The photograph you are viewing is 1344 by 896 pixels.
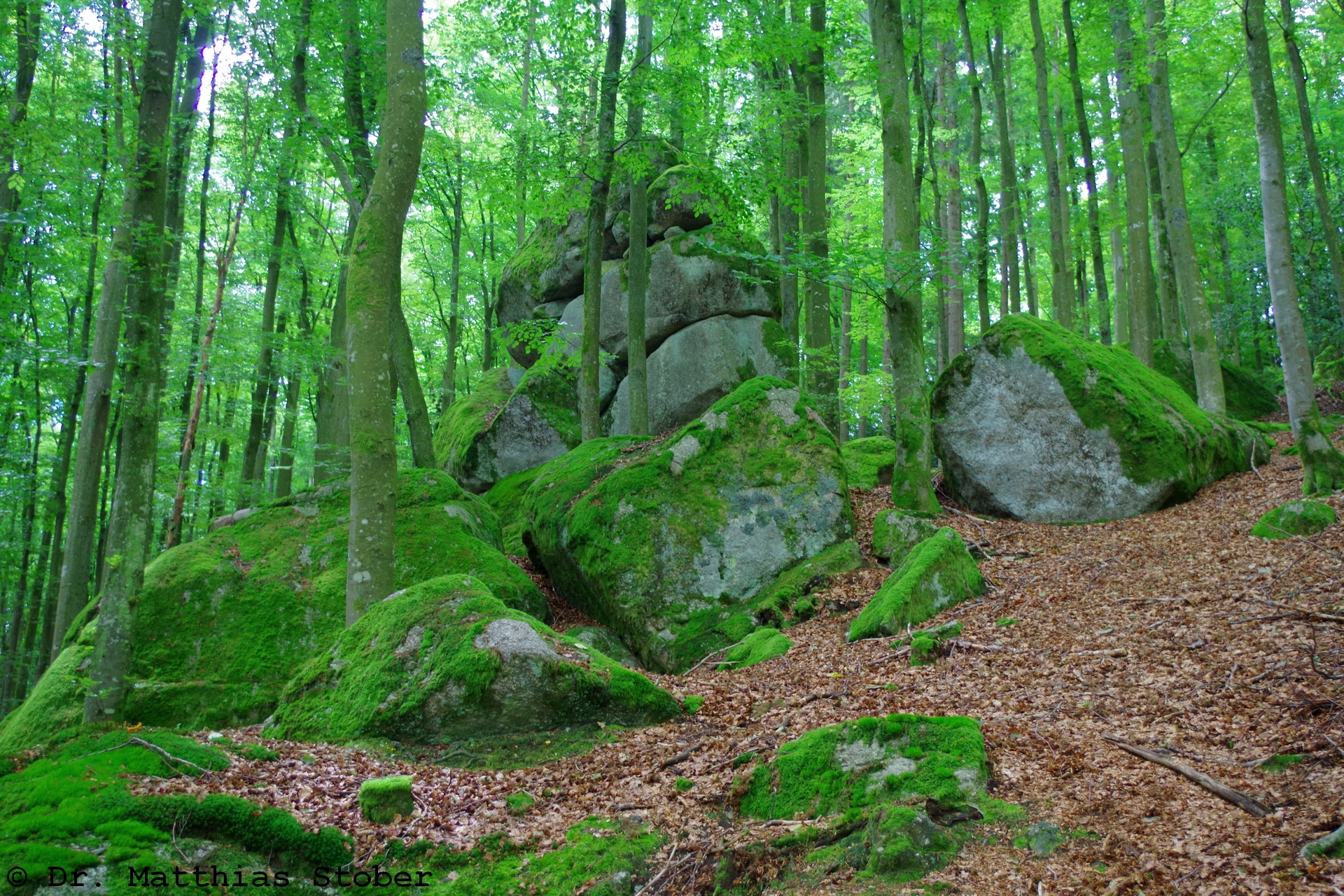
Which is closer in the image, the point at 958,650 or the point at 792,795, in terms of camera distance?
the point at 792,795

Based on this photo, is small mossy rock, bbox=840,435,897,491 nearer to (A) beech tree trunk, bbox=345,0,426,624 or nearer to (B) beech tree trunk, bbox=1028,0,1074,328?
(B) beech tree trunk, bbox=1028,0,1074,328

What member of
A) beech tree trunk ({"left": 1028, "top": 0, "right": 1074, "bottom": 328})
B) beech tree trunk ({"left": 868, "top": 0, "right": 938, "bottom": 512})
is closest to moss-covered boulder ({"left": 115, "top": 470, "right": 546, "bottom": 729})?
beech tree trunk ({"left": 868, "top": 0, "right": 938, "bottom": 512})

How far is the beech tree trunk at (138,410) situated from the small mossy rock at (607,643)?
428 centimetres

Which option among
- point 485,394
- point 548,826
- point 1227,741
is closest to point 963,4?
point 485,394

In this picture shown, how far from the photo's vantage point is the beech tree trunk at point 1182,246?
12.8 m

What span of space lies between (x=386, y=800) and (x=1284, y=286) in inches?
388

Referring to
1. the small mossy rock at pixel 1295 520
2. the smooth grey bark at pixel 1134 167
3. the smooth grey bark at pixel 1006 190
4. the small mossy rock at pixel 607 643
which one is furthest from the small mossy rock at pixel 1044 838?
the smooth grey bark at pixel 1134 167

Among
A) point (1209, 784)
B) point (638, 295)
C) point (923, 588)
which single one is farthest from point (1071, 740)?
point (638, 295)

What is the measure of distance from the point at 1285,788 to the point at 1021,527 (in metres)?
6.91

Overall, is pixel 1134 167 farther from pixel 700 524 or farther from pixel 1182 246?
pixel 700 524

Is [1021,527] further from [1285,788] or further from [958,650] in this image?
[1285,788]

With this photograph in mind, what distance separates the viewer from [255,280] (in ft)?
58.7

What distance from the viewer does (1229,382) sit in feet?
61.2

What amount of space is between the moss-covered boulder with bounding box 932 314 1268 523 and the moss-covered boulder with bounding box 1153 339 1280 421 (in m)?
8.59
